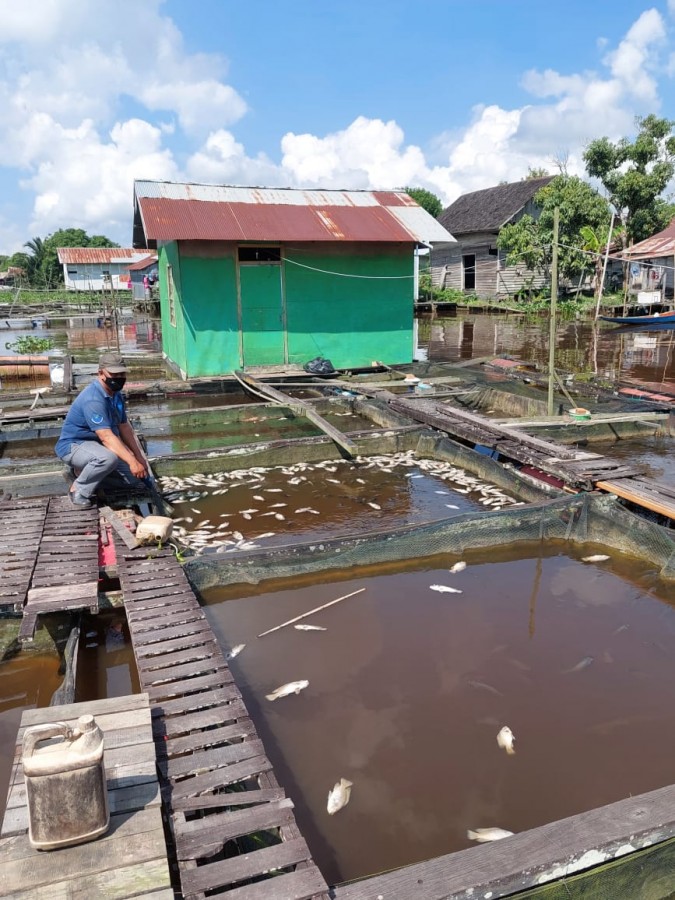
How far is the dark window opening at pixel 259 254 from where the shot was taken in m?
13.3

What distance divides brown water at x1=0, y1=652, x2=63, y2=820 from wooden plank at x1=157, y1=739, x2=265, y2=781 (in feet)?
3.90

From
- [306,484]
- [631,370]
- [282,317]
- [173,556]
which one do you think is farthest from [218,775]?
[631,370]

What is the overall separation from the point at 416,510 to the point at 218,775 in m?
4.56

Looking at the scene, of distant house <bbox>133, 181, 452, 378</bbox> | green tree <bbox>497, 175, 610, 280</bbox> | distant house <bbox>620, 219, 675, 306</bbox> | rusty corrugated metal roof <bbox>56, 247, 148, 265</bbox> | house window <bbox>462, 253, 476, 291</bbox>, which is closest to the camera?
distant house <bbox>133, 181, 452, 378</bbox>

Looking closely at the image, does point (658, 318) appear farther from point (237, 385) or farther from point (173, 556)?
point (173, 556)

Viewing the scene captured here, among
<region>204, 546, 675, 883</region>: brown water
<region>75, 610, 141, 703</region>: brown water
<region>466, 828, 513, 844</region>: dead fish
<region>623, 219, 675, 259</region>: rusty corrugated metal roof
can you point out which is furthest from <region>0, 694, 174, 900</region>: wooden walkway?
<region>623, 219, 675, 259</region>: rusty corrugated metal roof

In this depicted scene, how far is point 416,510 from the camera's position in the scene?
720cm

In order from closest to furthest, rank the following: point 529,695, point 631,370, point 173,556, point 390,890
Result: point 390,890, point 529,695, point 173,556, point 631,370

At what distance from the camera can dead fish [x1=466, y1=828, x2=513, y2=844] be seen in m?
3.02

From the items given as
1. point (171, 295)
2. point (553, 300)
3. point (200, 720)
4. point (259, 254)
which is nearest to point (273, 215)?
point (259, 254)

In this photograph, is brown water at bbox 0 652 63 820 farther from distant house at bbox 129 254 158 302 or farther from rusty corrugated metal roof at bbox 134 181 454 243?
distant house at bbox 129 254 158 302

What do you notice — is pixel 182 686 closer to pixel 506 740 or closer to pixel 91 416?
pixel 506 740

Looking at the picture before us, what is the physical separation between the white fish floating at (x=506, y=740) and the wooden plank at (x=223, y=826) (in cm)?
140

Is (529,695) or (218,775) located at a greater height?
(218,775)
